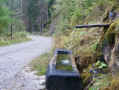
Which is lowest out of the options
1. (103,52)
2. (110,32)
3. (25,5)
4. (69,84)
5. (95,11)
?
(69,84)

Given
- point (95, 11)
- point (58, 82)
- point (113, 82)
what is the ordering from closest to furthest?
point (113, 82), point (58, 82), point (95, 11)

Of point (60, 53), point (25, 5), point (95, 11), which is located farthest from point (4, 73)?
point (25, 5)

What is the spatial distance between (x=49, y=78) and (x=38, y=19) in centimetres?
5000

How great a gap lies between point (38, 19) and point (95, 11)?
44934mm

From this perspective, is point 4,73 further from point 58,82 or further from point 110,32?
point 110,32

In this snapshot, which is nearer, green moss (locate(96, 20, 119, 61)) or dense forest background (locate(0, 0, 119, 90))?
dense forest background (locate(0, 0, 119, 90))

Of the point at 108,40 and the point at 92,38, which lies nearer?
the point at 108,40

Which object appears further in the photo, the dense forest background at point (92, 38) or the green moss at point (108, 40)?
the green moss at point (108, 40)

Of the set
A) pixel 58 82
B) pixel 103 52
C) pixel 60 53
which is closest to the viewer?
pixel 58 82

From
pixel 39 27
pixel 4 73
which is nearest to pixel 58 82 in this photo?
pixel 4 73

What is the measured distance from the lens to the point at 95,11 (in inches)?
312

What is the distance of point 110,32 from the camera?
3.36 meters

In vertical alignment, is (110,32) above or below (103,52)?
above

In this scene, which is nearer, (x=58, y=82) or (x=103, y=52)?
(x=58, y=82)
